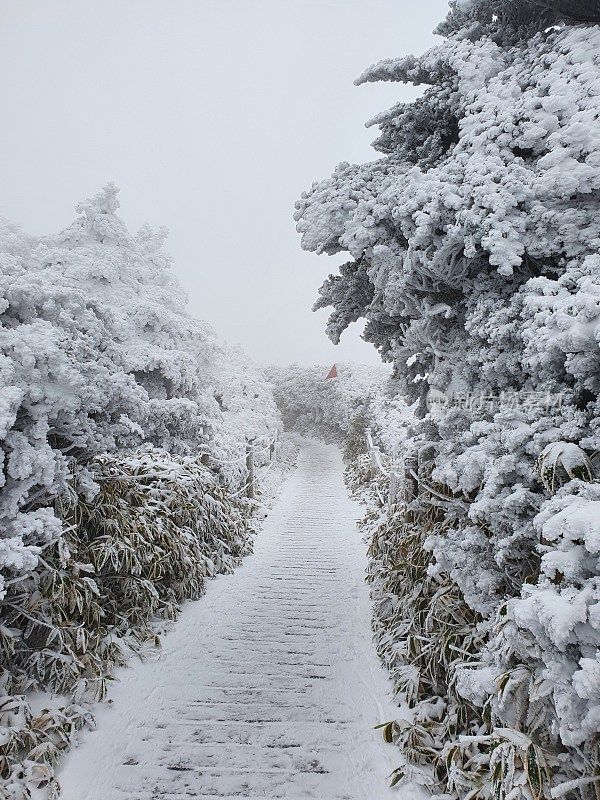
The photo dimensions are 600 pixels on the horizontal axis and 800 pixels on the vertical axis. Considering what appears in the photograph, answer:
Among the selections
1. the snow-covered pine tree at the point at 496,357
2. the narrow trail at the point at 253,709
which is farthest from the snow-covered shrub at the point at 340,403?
the snow-covered pine tree at the point at 496,357

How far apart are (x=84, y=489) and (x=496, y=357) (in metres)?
3.13

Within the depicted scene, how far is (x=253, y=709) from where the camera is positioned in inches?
129

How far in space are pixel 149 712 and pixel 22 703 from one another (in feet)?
2.86

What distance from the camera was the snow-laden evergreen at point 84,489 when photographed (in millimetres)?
2783

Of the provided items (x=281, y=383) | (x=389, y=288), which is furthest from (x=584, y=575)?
(x=281, y=383)

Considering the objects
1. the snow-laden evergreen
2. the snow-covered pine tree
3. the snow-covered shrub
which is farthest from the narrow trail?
the snow-covered shrub

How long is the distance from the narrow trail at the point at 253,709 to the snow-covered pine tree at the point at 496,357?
0.37 metres

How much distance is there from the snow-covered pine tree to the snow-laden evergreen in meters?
2.00

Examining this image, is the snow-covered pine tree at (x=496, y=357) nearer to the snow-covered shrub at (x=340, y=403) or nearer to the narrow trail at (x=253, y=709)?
the narrow trail at (x=253, y=709)

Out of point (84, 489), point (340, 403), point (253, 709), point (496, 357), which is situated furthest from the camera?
point (340, 403)

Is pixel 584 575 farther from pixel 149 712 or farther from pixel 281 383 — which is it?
pixel 281 383

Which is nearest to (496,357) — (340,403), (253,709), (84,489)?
(253,709)

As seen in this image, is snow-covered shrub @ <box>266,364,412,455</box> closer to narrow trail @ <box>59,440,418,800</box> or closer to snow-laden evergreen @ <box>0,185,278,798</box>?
snow-laden evergreen @ <box>0,185,278,798</box>

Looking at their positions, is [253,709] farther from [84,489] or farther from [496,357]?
[496,357]
